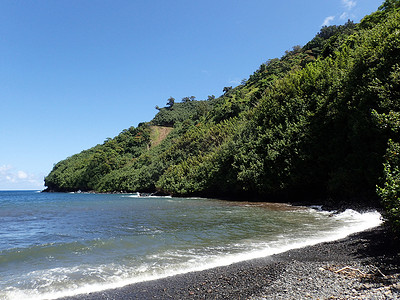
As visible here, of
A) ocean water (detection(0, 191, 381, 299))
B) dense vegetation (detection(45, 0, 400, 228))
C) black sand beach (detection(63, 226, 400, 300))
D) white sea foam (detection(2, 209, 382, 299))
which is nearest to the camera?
black sand beach (detection(63, 226, 400, 300))

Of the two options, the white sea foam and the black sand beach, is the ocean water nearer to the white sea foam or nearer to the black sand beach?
the white sea foam

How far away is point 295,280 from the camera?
7.22 m

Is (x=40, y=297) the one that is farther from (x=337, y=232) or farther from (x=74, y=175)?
(x=74, y=175)

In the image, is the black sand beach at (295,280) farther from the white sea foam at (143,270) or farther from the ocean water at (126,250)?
the ocean water at (126,250)

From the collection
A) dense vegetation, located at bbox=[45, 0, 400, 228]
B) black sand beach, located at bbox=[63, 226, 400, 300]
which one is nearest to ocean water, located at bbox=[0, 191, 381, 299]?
black sand beach, located at bbox=[63, 226, 400, 300]

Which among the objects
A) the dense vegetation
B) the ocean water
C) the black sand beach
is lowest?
the ocean water

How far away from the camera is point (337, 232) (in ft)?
45.8

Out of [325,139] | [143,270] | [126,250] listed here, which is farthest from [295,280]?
[325,139]

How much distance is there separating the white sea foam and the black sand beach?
57 cm

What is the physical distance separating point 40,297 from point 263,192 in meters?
35.8

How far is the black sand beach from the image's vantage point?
6.29 m

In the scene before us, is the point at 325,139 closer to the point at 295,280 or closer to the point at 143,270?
the point at 295,280

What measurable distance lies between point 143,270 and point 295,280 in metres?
→ 5.20

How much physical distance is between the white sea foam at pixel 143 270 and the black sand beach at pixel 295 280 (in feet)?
1.87
